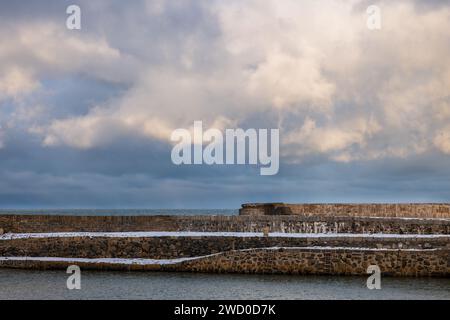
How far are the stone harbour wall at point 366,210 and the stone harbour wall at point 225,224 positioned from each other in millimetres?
2071

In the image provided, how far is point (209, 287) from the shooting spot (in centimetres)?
2127

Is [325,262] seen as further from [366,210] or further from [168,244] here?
[366,210]

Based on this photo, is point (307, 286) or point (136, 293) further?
point (307, 286)

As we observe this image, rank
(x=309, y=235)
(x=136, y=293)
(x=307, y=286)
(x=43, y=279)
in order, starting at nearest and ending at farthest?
1. (x=136, y=293)
2. (x=307, y=286)
3. (x=43, y=279)
4. (x=309, y=235)

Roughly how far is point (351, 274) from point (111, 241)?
10.8m

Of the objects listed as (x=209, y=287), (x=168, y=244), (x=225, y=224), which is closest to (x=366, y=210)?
(x=225, y=224)

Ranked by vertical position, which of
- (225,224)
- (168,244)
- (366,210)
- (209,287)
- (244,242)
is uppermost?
(366,210)

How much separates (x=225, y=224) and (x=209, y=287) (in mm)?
7960

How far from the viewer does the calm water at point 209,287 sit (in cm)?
1969

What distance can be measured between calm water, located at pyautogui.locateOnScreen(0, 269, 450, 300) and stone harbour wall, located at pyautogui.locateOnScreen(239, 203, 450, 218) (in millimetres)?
8190

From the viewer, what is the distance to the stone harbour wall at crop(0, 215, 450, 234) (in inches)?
1100
